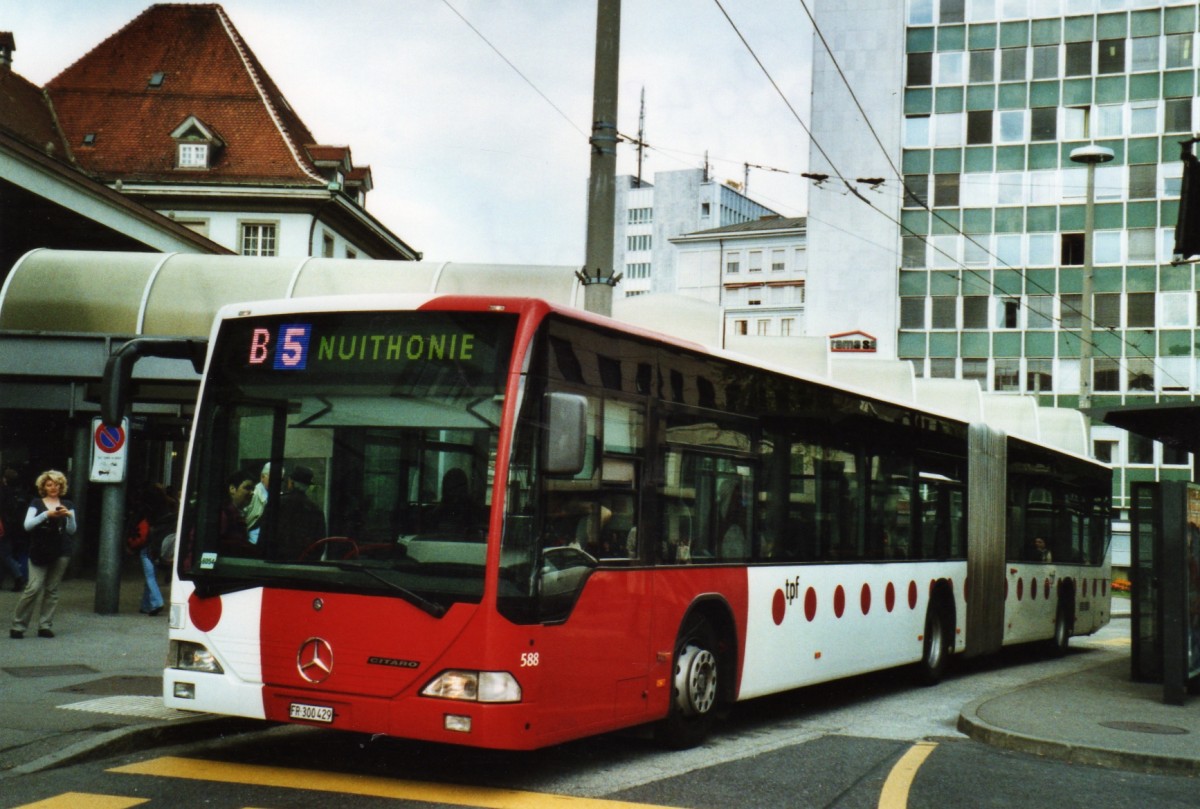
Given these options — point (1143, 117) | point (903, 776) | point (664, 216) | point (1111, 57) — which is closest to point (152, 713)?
point (903, 776)

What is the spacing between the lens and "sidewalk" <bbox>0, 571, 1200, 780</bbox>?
9.02 meters

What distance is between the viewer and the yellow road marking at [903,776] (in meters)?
8.25

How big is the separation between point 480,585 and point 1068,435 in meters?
32.4

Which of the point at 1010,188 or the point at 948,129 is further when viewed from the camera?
the point at 948,129

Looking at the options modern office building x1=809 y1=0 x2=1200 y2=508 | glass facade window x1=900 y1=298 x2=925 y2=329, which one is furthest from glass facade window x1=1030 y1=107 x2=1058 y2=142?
glass facade window x1=900 y1=298 x2=925 y2=329

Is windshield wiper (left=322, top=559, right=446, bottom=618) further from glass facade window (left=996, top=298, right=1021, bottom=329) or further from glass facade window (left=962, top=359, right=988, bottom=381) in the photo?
glass facade window (left=996, top=298, right=1021, bottom=329)

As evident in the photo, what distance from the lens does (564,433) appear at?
7934 mm

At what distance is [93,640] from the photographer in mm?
14312

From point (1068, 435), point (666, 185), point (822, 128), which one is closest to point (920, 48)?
point (822, 128)

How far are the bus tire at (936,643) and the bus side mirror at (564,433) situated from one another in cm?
824

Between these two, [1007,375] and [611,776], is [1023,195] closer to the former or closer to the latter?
[1007,375]

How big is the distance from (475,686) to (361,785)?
0.98 m

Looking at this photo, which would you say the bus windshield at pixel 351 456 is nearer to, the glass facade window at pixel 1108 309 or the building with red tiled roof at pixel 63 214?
the building with red tiled roof at pixel 63 214

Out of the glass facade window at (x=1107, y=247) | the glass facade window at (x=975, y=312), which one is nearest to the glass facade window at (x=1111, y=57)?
the glass facade window at (x=1107, y=247)
